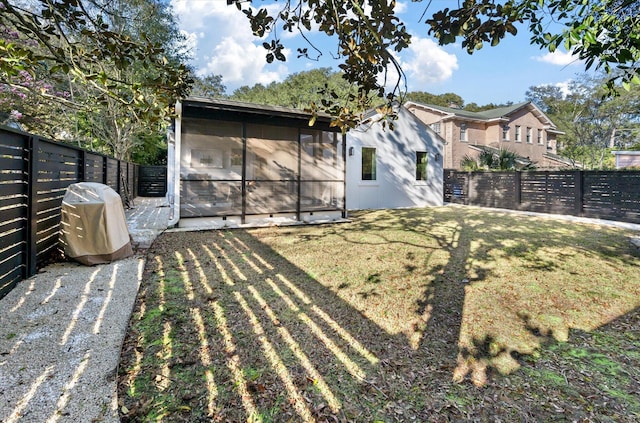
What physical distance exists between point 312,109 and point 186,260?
3.12 meters

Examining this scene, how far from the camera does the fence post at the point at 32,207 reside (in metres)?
3.52

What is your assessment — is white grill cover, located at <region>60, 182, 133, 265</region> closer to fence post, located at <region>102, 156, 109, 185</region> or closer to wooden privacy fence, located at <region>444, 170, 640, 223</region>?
fence post, located at <region>102, 156, 109, 185</region>

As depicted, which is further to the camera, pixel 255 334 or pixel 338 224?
pixel 338 224

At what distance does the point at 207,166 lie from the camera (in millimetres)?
7375

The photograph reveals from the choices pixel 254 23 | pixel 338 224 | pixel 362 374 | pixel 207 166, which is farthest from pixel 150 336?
pixel 338 224

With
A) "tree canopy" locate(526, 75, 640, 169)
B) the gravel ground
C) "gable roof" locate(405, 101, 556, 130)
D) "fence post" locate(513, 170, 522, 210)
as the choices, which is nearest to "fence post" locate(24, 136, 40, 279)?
the gravel ground

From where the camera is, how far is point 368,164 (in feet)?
38.6

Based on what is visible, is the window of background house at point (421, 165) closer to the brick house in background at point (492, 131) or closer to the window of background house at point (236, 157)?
the window of background house at point (236, 157)

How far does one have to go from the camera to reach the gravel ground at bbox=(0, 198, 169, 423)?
1684mm

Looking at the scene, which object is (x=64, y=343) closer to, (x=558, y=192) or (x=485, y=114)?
(x=558, y=192)

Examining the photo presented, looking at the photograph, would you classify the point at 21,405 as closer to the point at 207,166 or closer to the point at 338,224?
the point at 207,166

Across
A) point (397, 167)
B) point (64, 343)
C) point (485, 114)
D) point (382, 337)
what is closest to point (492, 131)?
point (485, 114)

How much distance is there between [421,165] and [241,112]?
8.29 meters

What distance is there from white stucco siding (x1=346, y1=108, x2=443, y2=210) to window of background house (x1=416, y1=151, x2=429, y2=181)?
0.14 metres
